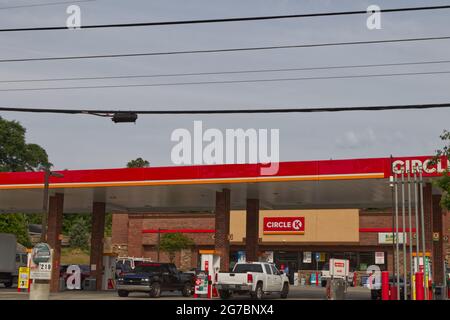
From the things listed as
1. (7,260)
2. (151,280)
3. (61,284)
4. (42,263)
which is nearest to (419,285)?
Answer: (42,263)

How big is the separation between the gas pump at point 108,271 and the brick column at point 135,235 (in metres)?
23.8

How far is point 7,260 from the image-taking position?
46.6 m

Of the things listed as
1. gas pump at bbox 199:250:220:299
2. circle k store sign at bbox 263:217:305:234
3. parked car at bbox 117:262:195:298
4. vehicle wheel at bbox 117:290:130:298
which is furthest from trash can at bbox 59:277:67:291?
circle k store sign at bbox 263:217:305:234

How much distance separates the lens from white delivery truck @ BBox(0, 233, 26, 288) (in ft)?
152

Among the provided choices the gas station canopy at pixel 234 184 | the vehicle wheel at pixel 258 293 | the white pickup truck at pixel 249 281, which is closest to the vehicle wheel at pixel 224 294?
the white pickup truck at pixel 249 281

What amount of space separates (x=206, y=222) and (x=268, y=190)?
28.1m

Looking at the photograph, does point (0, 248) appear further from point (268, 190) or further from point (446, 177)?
point (446, 177)

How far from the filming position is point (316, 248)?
213ft

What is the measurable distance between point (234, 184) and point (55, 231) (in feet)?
38.8

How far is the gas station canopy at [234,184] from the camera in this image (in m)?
34.2

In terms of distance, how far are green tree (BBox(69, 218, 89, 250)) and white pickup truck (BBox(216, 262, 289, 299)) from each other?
81994mm

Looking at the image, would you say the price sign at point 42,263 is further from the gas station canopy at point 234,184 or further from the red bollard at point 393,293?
the red bollard at point 393,293

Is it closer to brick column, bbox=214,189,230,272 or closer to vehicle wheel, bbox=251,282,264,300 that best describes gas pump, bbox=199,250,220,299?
brick column, bbox=214,189,230,272

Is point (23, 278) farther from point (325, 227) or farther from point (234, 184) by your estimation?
point (325, 227)
